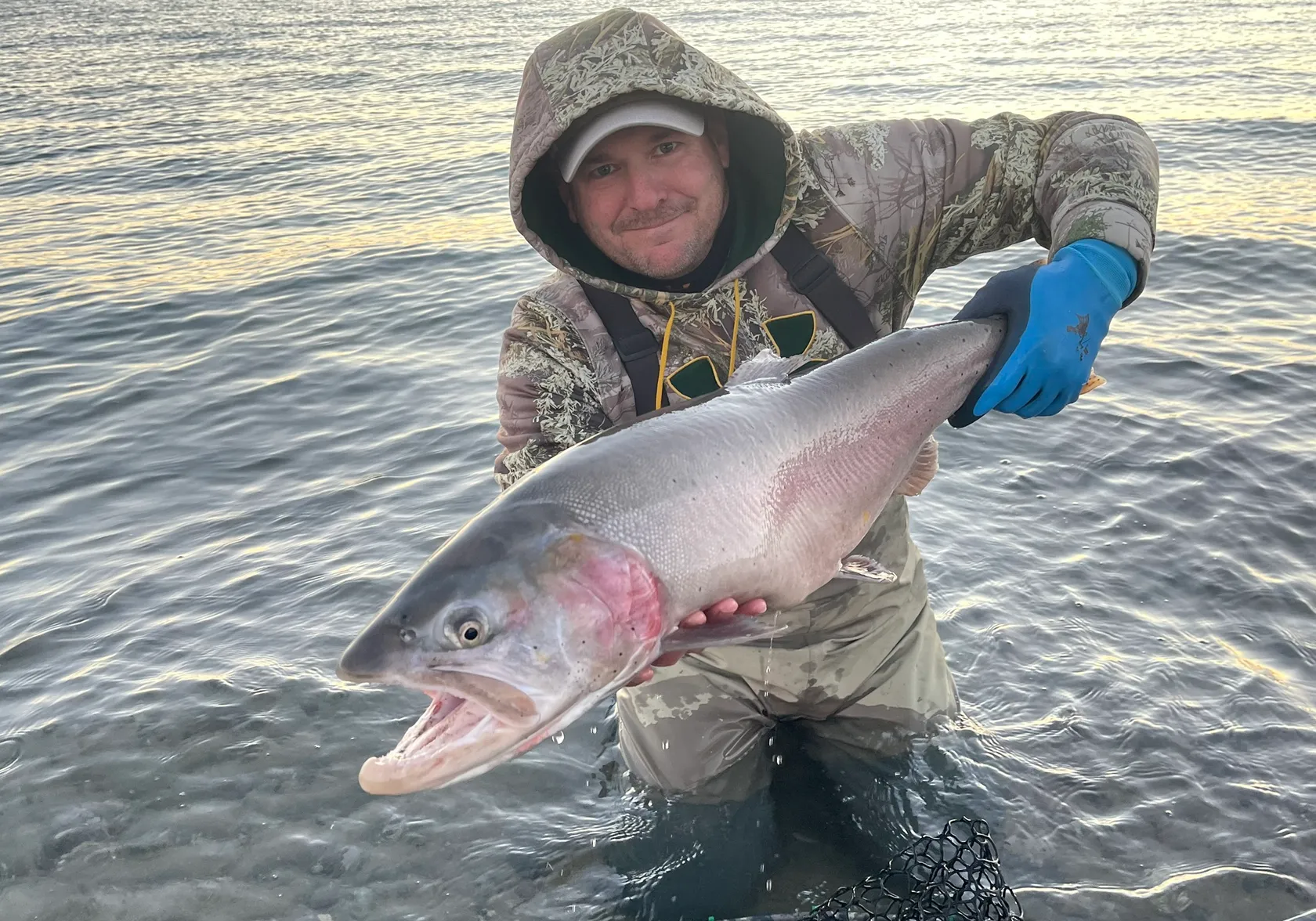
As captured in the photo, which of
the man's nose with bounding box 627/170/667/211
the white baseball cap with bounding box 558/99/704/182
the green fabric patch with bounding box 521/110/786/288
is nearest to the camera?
the white baseball cap with bounding box 558/99/704/182

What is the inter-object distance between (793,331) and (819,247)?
1.22ft

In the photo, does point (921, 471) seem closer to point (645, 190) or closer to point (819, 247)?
point (819, 247)

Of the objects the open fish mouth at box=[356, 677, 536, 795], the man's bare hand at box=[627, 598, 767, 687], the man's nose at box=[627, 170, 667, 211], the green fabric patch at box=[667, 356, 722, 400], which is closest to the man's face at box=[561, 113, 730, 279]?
the man's nose at box=[627, 170, 667, 211]

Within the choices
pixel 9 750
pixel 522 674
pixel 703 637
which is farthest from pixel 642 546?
pixel 9 750

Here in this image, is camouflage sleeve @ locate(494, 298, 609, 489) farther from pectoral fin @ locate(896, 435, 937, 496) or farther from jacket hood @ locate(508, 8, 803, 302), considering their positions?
pectoral fin @ locate(896, 435, 937, 496)

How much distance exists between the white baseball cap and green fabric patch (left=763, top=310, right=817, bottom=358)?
818 millimetres

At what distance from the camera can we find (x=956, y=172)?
421 cm

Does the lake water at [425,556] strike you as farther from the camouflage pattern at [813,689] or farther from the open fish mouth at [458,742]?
the open fish mouth at [458,742]

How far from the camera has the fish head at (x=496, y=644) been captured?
2447 mm

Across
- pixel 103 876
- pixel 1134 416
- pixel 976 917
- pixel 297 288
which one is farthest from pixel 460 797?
pixel 297 288

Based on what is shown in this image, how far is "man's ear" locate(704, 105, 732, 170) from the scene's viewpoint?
4398 mm

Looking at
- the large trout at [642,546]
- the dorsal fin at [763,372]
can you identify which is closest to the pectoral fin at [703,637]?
the large trout at [642,546]

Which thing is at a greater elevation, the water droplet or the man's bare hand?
the man's bare hand

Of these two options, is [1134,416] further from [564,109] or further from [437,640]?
[437,640]
